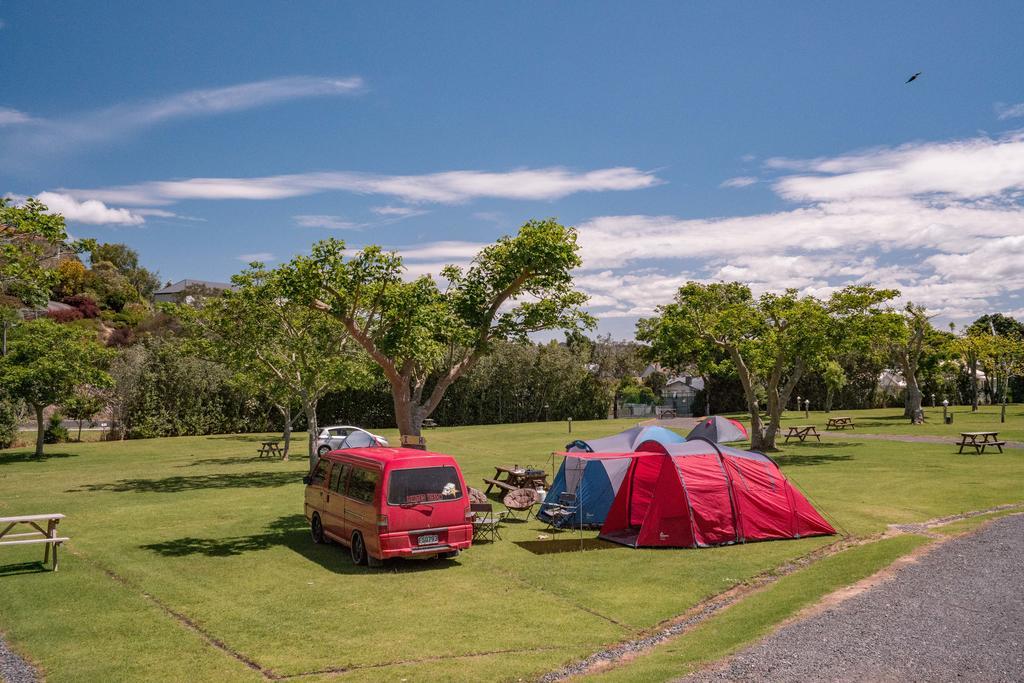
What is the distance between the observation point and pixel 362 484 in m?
13.9

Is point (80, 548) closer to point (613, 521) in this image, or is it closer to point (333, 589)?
point (333, 589)

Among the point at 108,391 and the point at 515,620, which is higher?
the point at 108,391

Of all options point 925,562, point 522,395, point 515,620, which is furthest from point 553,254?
point 522,395

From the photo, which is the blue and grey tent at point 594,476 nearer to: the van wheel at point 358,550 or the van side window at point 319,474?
the van wheel at point 358,550

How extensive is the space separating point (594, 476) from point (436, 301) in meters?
5.39

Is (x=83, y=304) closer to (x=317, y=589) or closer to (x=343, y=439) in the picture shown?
(x=343, y=439)

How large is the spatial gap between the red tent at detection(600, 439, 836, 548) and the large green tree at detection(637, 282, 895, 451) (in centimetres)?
1608

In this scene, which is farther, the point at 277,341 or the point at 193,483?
the point at 277,341

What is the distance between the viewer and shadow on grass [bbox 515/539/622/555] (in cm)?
1532

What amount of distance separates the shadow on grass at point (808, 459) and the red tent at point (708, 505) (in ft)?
41.7

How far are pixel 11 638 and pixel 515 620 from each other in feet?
21.6

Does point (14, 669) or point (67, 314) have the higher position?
point (67, 314)

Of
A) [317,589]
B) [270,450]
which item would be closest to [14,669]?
[317,589]

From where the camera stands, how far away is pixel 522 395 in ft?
200
